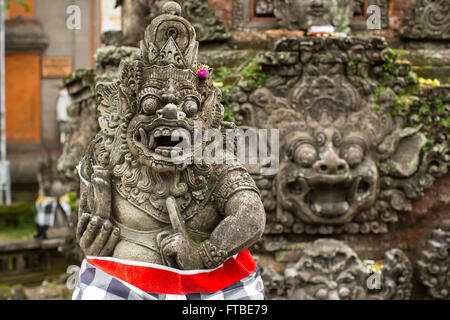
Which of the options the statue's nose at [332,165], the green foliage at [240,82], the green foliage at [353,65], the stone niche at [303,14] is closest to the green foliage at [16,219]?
the green foliage at [240,82]

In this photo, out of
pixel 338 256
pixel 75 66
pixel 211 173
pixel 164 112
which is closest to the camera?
pixel 164 112

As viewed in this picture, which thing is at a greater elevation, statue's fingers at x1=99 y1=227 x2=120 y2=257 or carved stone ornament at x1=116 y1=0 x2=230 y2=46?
carved stone ornament at x1=116 y1=0 x2=230 y2=46

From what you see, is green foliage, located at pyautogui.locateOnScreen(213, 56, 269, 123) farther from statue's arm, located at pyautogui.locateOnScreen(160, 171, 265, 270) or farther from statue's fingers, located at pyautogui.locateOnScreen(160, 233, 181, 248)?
statue's fingers, located at pyautogui.locateOnScreen(160, 233, 181, 248)

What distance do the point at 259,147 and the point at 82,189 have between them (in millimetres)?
2759

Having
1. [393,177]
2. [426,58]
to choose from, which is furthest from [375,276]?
[426,58]

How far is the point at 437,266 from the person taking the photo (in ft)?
20.6

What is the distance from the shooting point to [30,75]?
51.0 feet

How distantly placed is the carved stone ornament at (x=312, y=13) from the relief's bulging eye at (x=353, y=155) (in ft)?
5.99

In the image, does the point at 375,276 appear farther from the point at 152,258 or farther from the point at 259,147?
the point at 152,258

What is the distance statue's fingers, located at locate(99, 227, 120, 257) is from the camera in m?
3.33

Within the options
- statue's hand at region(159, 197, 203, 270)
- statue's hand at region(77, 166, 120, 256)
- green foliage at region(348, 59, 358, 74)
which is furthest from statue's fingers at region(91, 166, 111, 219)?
green foliage at region(348, 59, 358, 74)

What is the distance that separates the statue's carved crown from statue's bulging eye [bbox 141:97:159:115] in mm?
158

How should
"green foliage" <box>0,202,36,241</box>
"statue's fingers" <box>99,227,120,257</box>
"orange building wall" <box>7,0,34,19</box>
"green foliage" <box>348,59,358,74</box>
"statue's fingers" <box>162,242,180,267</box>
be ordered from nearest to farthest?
1. "statue's fingers" <box>162,242,180,267</box>
2. "statue's fingers" <box>99,227,120,257</box>
3. "green foliage" <box>348,59,358,74</box>
4. "green foliage" <box>0,202,36,241</box>
5. "orange building wall" <box>7,0,34,19</box>

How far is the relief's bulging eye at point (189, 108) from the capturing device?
3.30 metres
